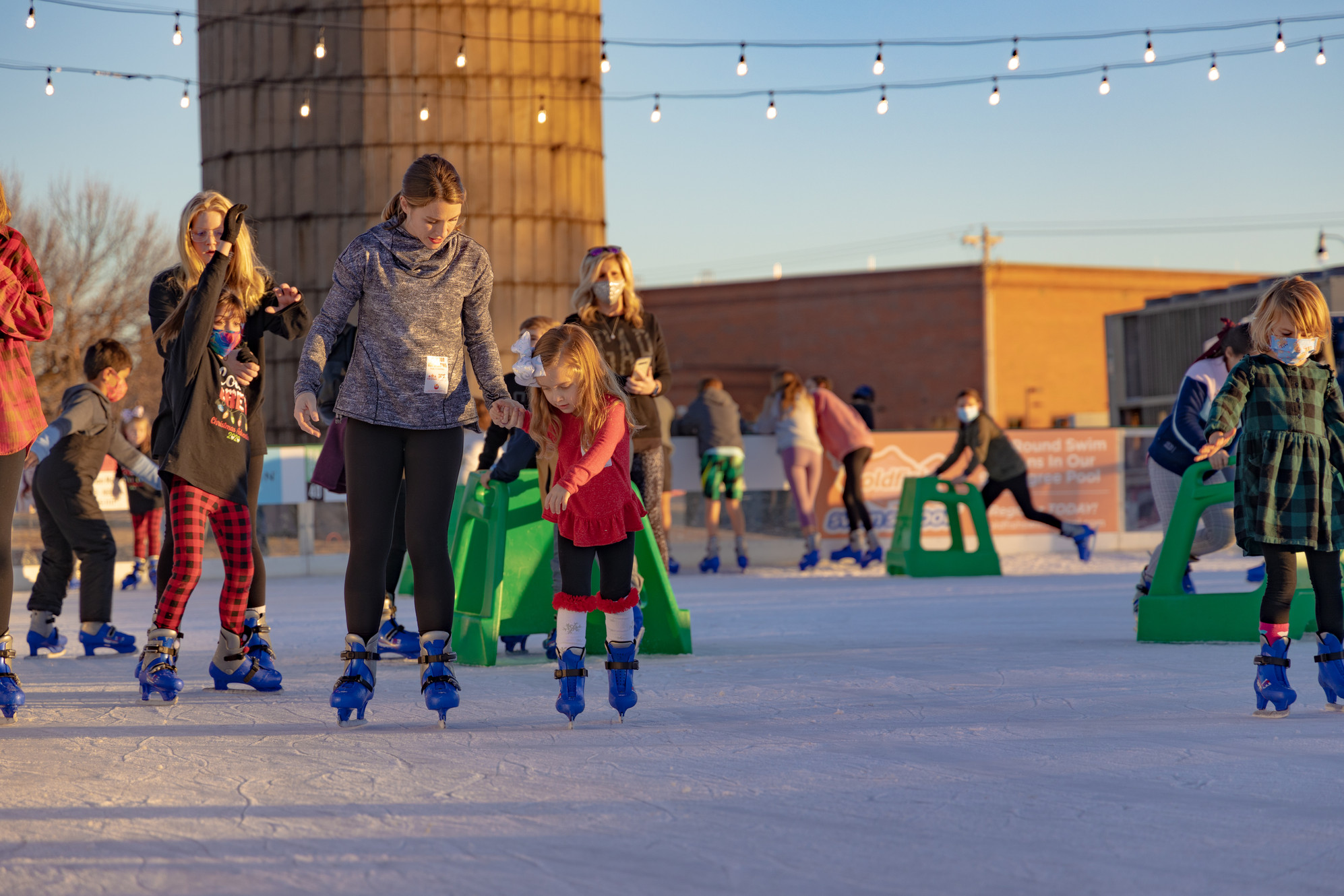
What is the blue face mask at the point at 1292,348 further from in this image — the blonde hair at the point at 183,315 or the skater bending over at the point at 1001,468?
the skater bending over at the point at 1001,468

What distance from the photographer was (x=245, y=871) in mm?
2287

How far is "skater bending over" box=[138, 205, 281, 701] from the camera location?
4125 mm

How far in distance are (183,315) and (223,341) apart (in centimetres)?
14

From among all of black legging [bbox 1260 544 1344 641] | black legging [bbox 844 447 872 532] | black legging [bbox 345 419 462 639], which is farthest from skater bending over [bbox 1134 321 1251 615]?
black legging [bbox 844 447 872 532]

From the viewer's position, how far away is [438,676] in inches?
143

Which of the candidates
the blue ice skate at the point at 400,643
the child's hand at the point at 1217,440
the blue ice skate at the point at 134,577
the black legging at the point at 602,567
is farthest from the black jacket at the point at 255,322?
the blue ice skate at the point at 134,577

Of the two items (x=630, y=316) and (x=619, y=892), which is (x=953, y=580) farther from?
(x=619, y=892)

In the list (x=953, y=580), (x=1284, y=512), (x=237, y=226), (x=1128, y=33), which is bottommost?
(x=953, y=580)

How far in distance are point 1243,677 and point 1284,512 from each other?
843mm

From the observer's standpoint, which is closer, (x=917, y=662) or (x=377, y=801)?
(x=377, y=801)

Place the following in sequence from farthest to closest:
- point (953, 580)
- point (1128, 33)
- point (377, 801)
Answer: point (1128, 33), point (953, 580), point (377, 801)

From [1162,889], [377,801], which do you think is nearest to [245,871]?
[377,801]

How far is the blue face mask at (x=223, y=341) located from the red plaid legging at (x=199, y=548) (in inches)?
16.3

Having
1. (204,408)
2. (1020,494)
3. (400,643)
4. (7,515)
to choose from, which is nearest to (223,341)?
(204,408)
